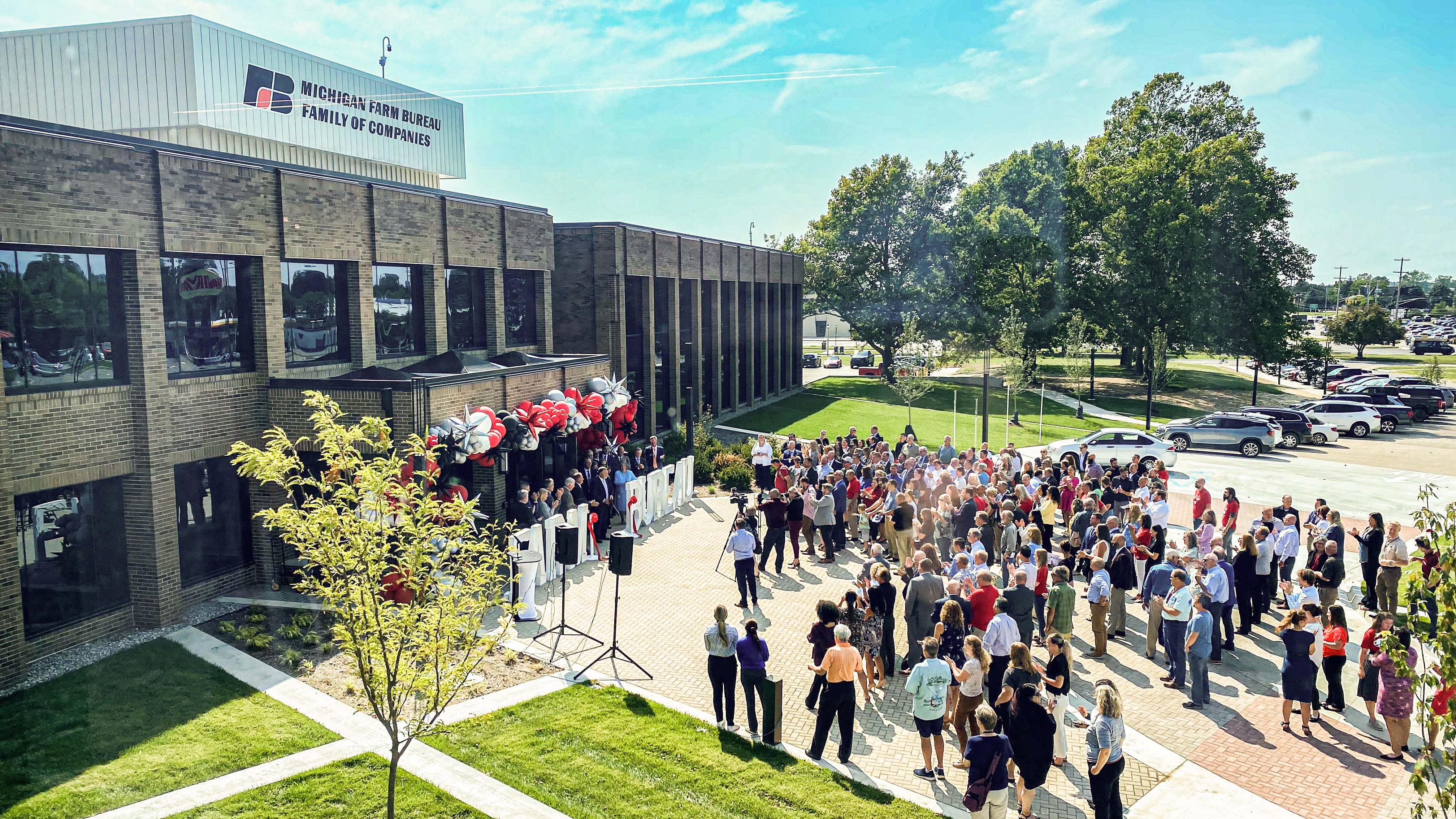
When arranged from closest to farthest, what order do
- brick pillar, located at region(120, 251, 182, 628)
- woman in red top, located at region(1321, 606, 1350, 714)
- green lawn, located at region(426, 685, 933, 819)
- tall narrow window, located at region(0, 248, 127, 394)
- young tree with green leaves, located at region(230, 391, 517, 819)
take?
1. young tree with green leaves, located at region(230, 391, 517, 819)
2. green lawn, located at region(426, 685, 933, 819)
3. woman in red top, located at region(1321, 606, 1350, 714)
4. tall narrow window, located at region(0, 248, 127, 394)
5. brick pillar, located at region(120, 251, 182, 628)

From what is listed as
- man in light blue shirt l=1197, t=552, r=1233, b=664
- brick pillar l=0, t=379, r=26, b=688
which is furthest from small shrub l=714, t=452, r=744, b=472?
brick pillar l=0, t=379, r=26, b=688

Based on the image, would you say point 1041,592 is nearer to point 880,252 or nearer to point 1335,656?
point 1335,656

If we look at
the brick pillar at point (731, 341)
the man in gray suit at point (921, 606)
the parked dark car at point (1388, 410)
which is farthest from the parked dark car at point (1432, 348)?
the man in gray suit at point (921, 606)

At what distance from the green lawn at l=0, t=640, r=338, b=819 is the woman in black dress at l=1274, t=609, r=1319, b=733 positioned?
37.3 feet

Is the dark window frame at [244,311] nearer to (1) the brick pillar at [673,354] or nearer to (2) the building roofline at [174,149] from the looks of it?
(2) the building roofline at [174,149]

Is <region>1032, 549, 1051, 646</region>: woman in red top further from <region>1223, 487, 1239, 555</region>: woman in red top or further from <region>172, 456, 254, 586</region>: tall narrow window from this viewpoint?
<region>172, 456, 254, 586</region>: tall narrow window

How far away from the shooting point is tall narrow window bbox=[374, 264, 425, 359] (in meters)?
19.7

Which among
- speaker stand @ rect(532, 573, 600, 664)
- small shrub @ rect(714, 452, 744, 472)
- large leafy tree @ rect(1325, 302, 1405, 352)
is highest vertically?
large leafy tree @ rect(1325, 302, 1405, 352)

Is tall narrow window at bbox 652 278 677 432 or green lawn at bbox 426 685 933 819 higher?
tall narrow window at bbox 652 278 677 432

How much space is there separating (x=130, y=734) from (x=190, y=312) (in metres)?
7.67

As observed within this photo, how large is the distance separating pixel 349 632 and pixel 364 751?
11.2ft

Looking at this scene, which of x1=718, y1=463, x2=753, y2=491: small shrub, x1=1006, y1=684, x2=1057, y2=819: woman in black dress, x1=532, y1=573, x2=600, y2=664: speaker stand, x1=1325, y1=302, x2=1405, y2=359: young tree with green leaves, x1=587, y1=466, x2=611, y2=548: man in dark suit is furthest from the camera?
x1=1325, y1=302, x2=1405, y2=359: young tree with green leaves

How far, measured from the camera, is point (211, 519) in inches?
610

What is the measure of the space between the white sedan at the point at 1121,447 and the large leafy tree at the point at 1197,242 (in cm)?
1871
